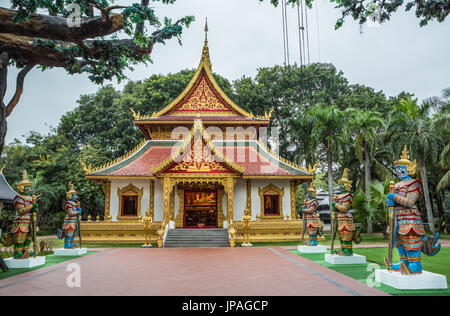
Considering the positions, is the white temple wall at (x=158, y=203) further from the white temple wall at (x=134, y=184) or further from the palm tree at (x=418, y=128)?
the palm tree at (x=418, y=128)

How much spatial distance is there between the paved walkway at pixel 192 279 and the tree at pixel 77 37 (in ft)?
9.50

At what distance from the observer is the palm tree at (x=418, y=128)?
1695cm

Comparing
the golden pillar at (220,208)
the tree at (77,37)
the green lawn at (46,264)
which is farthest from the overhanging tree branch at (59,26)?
the golden pillar at (220,208)

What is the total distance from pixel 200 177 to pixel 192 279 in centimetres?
780

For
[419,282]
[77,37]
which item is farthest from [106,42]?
[419,282]

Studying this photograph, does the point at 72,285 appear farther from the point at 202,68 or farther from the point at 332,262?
the point at 202,68

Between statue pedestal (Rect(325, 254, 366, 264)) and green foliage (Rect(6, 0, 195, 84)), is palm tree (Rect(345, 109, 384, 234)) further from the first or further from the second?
green foliage (Rect(6, 0, 195, 84))

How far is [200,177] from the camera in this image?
13.8 meters

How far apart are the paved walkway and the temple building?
528cm

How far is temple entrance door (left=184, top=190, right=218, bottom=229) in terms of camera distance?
16.9 m

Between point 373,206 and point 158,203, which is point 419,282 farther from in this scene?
point 158,203

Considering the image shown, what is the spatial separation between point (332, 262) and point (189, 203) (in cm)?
1038

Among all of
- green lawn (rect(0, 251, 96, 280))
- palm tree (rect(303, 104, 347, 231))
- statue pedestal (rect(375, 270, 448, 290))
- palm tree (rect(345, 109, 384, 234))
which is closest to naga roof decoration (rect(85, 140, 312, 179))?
palm tree (rect(303, 104, 347, 231))
